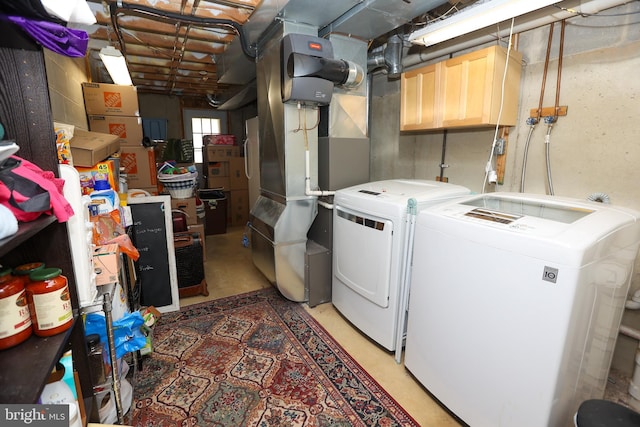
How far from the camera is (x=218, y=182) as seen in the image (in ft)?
18.6

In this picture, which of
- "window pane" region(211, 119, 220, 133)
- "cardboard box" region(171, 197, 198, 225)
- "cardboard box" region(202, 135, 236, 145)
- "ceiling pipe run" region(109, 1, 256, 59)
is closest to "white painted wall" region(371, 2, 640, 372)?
"ceiling pipe run" region(109, 1, 256, 59)

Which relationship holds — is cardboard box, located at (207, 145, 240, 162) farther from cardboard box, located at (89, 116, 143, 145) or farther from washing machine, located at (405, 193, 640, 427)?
washing machine, located at (405, 193, 640, 427)

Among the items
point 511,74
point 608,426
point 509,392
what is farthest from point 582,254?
point 511,74

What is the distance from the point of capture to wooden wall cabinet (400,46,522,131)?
2041 mm

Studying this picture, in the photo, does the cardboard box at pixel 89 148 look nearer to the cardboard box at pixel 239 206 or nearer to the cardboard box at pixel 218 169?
the cardboard box at pixel 218 169

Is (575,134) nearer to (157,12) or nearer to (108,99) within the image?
(157,12)

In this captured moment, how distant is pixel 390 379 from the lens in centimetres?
193

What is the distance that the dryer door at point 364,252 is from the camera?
6.72 feet

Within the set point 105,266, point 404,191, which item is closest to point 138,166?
point 105,266

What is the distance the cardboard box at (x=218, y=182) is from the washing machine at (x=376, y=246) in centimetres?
371

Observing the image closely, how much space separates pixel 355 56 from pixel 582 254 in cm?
225

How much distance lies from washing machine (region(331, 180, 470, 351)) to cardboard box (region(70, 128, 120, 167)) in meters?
1.59

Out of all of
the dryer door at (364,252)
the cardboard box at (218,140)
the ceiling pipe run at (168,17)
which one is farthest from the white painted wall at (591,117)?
the cardboard box at (218,140)

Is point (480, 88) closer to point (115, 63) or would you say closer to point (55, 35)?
point (55, 35)
